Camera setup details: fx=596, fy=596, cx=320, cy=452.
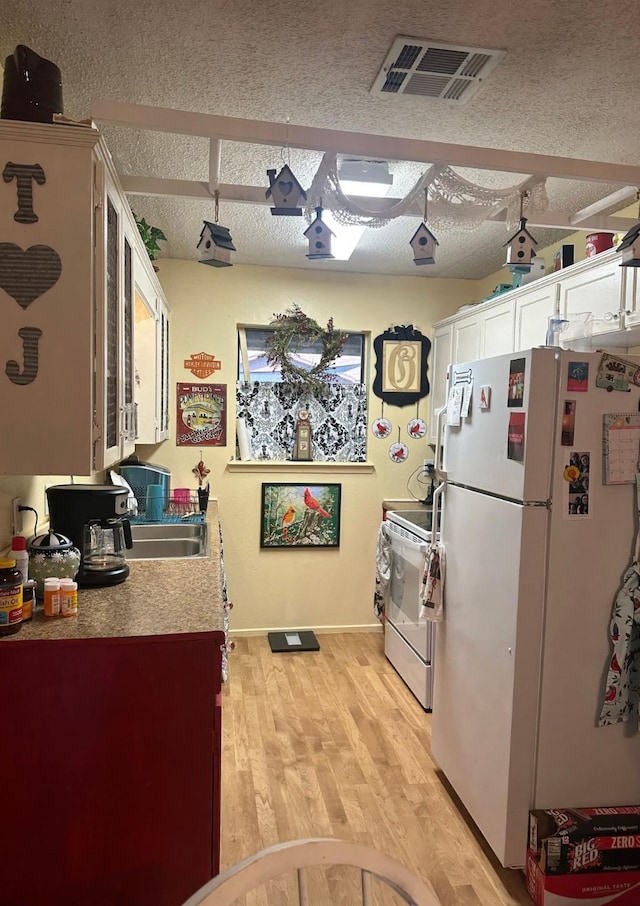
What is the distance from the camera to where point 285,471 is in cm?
417

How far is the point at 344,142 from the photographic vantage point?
5.85 feet

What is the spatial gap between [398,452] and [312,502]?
0.72 metres

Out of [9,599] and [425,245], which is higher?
[425,245]

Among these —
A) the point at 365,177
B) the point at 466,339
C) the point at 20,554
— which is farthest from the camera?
the point at 466,339

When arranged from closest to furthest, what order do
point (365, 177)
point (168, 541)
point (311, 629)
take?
point (365, 177)
point (168, 541)
point (311, 629)

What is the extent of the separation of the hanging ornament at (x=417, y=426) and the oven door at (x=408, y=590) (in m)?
0.84

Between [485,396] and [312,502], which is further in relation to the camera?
[312,502]

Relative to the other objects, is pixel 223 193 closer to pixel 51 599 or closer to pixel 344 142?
pixel 344 142

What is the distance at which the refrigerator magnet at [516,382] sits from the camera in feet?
6.40

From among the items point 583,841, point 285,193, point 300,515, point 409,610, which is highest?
point 285,193

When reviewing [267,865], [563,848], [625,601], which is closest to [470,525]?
[625,601]

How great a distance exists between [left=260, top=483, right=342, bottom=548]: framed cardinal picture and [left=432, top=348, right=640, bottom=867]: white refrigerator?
2.19 meters

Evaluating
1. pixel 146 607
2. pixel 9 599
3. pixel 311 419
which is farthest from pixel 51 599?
pixel 311 419

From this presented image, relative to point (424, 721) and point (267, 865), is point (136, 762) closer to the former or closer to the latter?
point (267, 865)
